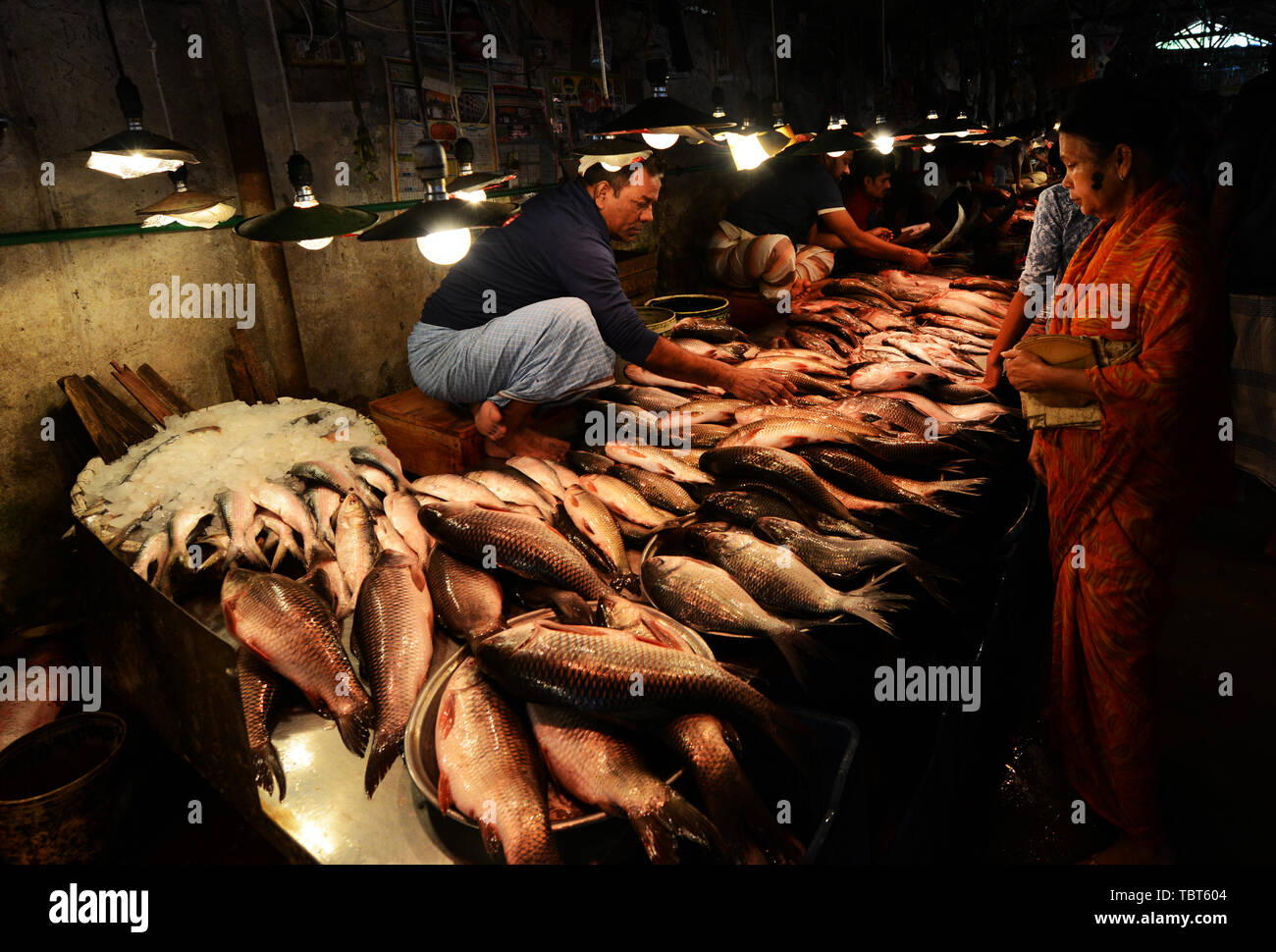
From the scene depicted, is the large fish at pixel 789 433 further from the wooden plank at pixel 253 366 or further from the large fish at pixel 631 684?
the wooden plank at pixel 253 366

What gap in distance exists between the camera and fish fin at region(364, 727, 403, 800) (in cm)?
186

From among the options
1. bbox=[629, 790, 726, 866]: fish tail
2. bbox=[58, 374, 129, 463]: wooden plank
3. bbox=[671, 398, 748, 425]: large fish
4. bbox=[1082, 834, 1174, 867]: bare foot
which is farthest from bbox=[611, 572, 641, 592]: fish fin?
bbox=[58, 374, 129, 463]: wooden plank

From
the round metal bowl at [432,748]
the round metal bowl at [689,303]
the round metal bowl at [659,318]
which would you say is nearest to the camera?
the round metal bowl at [432,748]

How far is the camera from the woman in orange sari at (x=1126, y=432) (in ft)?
7.85

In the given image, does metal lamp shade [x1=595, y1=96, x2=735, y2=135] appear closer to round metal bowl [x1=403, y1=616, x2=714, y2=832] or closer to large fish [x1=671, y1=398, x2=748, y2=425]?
large fish [x1=671, y1=398, x2=748, y2=425]

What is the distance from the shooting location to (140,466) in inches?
131

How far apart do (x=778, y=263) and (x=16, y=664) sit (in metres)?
6.21

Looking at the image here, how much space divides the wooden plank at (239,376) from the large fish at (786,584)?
315 centimetres

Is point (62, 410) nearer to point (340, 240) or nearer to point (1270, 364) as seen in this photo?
point (340, 240)

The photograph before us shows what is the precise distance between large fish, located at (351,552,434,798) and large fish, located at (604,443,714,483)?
4.44 feet

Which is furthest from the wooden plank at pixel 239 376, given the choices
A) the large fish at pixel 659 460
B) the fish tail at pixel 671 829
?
the fish tail at pixel 671 829

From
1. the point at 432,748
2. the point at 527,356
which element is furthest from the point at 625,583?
the point at 527,356

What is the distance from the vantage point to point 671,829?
158 cm
